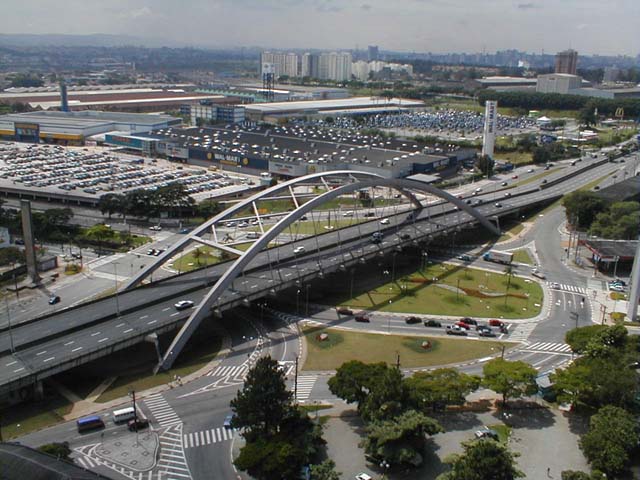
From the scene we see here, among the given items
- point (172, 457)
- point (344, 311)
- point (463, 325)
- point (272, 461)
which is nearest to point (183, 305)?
point (344, 311)

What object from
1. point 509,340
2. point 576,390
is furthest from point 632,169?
point 576,390

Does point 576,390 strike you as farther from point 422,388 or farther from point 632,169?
point 632,169

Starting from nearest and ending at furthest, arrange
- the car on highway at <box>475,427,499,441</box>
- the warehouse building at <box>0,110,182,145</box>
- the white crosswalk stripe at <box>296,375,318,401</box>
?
the car on highway at <box>475,427,499,441</box>
the white crosswalk stripe at <box>296,375,318,401</box>
the warehouse building at <box>0,110,182,145</box>

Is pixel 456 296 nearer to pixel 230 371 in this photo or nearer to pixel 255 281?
pixel 255 281

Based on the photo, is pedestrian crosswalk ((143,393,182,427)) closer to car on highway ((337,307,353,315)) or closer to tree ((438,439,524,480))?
tree ((438,439,524,480))

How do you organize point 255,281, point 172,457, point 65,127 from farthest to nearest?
point 65,127 < point 255,281 < point 172,457

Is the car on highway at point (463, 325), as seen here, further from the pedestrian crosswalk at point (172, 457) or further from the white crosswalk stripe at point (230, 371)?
the pedestrian crosswalk at point (172, 457)

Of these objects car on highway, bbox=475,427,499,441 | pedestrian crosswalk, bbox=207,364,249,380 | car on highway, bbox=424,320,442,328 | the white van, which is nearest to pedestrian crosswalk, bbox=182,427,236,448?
the white van
